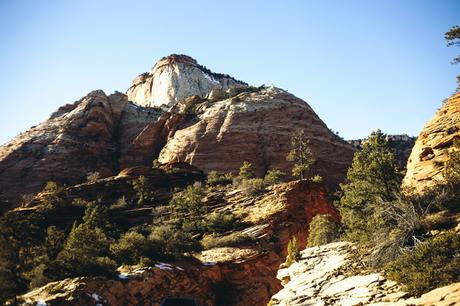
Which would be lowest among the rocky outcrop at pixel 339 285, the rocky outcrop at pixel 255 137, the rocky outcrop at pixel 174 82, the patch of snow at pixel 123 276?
the rocky outcrop at pixel 339 285

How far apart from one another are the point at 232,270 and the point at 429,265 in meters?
20.8

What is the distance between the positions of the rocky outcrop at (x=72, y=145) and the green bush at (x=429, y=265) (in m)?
58.7

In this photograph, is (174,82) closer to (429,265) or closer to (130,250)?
(130,250)

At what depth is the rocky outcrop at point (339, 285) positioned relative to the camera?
1191cm

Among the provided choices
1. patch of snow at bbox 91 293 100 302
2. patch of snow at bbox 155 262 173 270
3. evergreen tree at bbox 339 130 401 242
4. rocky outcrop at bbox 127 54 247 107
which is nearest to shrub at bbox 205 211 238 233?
patch of snow at bbox 155 262 173 270

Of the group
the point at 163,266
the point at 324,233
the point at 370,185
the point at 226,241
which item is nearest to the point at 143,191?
the point at 226,241

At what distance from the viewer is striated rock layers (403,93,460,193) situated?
20.9 m

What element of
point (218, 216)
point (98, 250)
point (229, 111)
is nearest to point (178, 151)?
point (229, 111)

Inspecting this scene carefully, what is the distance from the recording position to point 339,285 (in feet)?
52.0

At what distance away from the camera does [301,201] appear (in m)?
40.4

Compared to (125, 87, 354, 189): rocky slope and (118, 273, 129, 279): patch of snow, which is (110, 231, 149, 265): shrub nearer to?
(118, 273, 129, 279): patch of snow

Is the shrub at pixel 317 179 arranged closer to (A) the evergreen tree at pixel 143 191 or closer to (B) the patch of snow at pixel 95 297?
(A) the evergreen tree at pixel 143 191

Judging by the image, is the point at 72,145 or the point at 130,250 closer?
the point at 130,250

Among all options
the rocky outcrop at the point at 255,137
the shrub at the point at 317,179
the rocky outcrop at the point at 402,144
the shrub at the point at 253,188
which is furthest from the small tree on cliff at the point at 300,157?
the rocky outcrop at the point at 402,144
